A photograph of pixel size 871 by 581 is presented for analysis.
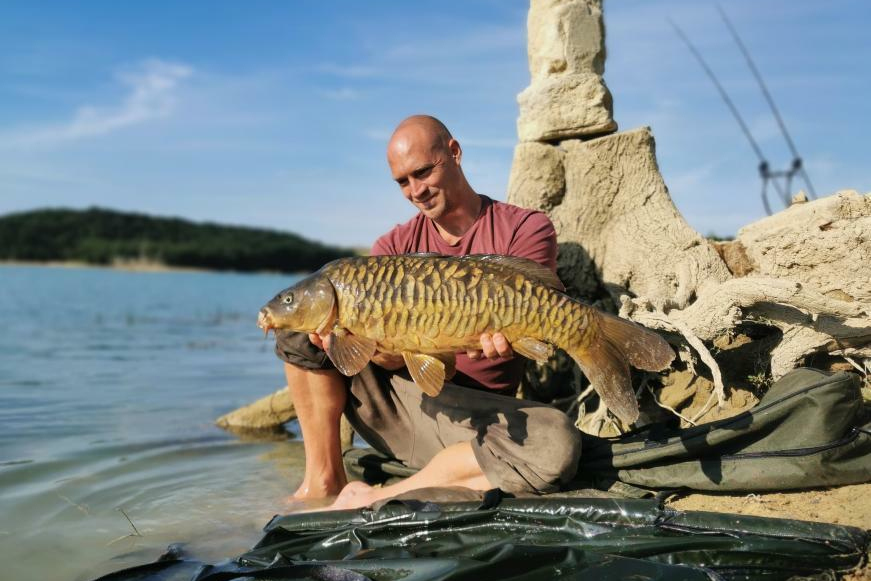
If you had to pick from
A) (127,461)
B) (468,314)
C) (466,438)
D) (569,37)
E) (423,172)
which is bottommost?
(127,461)

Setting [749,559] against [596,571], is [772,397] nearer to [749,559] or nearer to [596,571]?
[749,559]

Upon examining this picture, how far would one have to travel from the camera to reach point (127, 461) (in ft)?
17.0

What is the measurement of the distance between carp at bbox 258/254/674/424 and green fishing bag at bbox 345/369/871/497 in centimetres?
58

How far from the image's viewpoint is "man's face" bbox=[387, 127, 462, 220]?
3.78 m

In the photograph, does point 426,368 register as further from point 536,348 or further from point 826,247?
point 826,247

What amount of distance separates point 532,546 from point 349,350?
102cm

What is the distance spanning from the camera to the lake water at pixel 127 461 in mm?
3498

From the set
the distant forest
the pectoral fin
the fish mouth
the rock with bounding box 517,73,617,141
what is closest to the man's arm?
the pectoral fin

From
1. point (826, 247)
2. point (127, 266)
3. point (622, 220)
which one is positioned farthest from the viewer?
point (127, 266)

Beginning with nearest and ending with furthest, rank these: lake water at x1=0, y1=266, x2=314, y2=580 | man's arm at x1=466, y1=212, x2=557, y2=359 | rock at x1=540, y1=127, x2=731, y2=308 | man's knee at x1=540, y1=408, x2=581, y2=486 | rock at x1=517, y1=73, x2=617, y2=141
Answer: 1. man's knee at x1=540, y1=408, x2=581, y2=486
2. lake water at x1=0, y1=266, x2=314, y2=580
3. man's arm at x1=466, y1=212, x2=557, y2=359
4. rock at x1=540, y1=127, x2=731, y2=308
5. rock at x1=517, y1=73, x2=617, y2=141

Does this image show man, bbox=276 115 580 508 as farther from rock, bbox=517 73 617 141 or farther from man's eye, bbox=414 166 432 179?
rock, bbox=517 73 617 141

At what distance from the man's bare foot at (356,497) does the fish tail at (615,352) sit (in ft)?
3.89

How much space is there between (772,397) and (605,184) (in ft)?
6.71

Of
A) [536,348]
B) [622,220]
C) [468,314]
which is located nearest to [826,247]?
[622,220]
